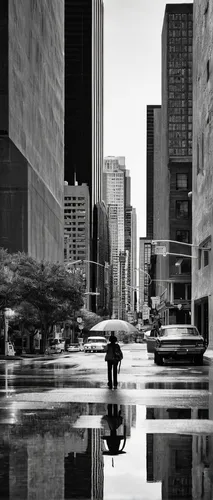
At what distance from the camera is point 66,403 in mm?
18469

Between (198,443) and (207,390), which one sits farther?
(207,390)

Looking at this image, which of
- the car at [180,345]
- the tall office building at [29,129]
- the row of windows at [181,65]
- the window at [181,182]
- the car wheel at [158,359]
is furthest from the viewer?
the row of windows at [181,65]

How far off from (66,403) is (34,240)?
76435 mm

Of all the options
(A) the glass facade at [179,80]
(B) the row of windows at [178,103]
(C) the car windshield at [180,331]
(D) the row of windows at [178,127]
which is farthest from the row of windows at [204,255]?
(B) the row of windows at [178,103]

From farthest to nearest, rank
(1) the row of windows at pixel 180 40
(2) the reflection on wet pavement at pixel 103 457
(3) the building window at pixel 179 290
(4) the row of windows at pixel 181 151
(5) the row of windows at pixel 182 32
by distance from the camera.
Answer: (1) the row of windows at pixel 180 40 < (5) the row of windows at pixel 182 32 < (4) the row of windows at pixel 181 151 < (3) the building window at pixel 179 290 < (2) the reflection on wet pavement at pixel 103 457

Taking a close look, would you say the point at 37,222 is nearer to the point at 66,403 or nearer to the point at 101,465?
the point at 66,403

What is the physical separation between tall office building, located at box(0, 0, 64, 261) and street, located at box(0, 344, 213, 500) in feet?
210

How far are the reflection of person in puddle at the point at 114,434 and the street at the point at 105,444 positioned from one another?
2cm

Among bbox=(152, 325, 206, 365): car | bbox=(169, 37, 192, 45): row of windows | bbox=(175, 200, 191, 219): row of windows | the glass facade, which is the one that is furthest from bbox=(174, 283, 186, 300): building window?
bbox=(152, 325, 206, 365): car

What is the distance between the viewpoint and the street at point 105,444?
8.84 m

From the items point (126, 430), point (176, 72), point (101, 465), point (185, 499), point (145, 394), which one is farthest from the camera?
point (176, 72)

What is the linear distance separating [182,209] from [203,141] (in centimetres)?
5898

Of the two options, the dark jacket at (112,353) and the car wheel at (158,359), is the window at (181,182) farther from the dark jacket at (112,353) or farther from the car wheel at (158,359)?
the dark jacket at (112,353)

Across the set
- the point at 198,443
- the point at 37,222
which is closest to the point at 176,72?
the point at 37,222
